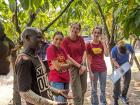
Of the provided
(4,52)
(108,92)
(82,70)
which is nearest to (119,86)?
(82,70)

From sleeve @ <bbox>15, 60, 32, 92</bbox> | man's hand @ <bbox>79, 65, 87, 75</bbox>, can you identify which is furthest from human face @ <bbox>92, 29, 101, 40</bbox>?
sleeve @ <bbox>15, 60, 32, 92</bbox>

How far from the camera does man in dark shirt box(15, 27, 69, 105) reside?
3492mm

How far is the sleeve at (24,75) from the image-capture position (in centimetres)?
349

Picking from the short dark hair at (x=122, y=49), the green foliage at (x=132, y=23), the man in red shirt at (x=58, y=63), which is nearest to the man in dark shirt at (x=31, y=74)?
the green foliage at (x=132, y=23)

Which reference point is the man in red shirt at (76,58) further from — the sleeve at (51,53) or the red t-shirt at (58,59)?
the sleeve at (51,53)

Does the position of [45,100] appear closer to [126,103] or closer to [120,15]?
[120,15]

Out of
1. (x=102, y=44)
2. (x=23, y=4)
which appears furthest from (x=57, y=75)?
(x=23, y=4)

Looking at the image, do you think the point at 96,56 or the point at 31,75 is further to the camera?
the point at 96,56

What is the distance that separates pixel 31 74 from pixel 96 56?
422cm

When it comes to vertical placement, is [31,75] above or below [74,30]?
below

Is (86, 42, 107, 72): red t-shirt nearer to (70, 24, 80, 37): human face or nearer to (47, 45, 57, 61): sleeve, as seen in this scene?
(70, 24, 80, 37): human face

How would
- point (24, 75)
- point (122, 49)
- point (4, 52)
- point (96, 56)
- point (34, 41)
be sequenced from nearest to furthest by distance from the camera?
point (4, 52)
point (24, 75)
point (34, 41)
point (96, 56)
point (122, 49)

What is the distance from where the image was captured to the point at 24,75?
3500 mm

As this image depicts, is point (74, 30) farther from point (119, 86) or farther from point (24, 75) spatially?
point (24, 75)
